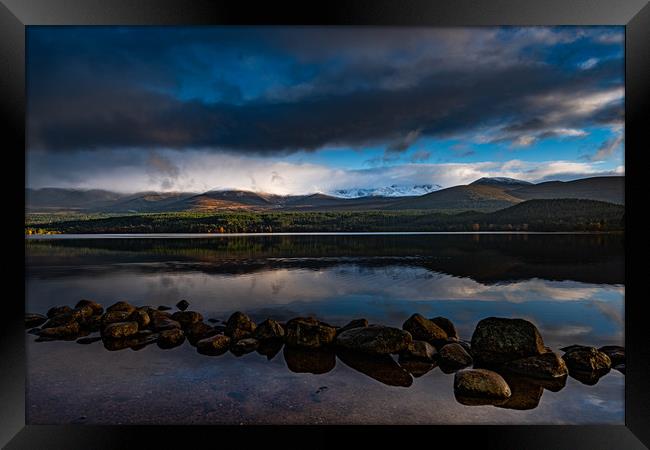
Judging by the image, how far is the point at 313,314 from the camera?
9484mm

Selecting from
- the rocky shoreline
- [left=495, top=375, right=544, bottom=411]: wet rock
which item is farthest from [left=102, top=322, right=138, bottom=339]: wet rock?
[left=495, top=375, right=544, bottom=411]: wet rock

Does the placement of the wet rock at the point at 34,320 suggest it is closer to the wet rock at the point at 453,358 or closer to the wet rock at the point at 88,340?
the wet rock at the point at 88,340

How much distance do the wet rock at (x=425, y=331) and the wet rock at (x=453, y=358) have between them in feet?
1.70

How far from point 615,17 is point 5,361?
6.50m

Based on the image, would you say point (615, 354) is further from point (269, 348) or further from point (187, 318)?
point (187, 318)

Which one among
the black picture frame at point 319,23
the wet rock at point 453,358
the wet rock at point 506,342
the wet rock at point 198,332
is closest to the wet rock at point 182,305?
the wet rock at point 198,332

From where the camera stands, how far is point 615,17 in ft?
10.3

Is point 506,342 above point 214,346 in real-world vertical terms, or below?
above

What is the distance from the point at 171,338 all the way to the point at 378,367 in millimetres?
3704

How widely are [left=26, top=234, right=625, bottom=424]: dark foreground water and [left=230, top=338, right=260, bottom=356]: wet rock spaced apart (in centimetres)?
19

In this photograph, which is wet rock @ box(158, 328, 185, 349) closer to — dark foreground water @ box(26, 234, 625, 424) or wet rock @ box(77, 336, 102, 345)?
dark foreground water @ box(26, 234, 625, 424)


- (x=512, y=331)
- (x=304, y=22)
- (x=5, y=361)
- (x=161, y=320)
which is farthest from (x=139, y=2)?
(x=512, y=331)

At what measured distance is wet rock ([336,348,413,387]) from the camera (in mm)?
4766

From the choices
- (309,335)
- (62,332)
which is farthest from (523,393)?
(62,332)
